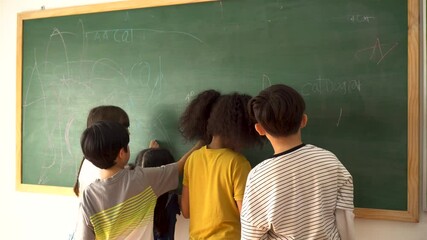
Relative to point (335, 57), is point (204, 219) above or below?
below

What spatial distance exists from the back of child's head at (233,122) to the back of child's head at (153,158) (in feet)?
1.65

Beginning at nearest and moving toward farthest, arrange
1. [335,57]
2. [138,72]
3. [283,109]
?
[283,109] < [335,57] < [138,72]

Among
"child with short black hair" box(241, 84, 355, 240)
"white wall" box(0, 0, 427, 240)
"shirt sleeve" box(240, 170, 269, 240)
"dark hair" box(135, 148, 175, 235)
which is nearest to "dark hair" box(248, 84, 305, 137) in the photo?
"child with short black hair" box(241, 84, 355, 240)

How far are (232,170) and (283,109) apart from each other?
1.61ft

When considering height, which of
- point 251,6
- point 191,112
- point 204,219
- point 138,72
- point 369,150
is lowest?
point 204,219

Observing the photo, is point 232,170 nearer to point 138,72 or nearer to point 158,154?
point 158,154

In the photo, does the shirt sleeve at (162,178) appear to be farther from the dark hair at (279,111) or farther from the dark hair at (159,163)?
the dark hair at (279,111)

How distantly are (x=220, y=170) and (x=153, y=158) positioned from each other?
615 mm

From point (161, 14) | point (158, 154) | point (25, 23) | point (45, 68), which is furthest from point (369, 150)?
point (25, 23)

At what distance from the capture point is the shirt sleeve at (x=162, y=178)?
83.1 inches

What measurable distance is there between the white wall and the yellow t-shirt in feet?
4.17

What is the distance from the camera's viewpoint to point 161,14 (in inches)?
102

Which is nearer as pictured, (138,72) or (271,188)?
(271,188)

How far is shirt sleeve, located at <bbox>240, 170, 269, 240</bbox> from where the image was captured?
1668mm
